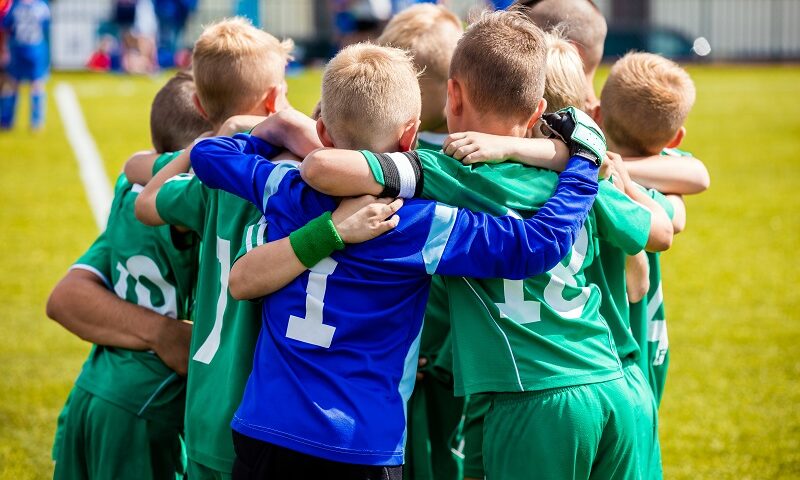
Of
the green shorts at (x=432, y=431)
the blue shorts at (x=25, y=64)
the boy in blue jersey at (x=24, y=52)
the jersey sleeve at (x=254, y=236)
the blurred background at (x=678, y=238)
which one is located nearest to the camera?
the jersey sleeve at (x=254, y=236)

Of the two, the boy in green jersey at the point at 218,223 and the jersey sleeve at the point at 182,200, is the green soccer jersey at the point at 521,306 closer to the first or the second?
the boy in green jersey at the point at 218,223

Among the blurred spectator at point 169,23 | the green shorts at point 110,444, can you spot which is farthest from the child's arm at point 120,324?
the blurred spectator at point 169,23

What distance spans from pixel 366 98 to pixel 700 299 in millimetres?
5439

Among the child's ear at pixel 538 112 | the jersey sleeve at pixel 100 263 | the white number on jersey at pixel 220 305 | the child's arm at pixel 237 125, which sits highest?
the child's ear at pixel 538 112

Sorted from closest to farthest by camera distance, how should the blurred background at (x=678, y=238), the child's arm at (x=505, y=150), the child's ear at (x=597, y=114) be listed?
the child's arm at (x=505, y=150), the child's ear at (x=597, y=114), the blurred background at (x=678, y=238)

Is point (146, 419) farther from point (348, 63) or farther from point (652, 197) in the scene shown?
point (652, 197)

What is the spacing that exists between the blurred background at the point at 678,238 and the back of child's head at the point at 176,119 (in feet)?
6.07

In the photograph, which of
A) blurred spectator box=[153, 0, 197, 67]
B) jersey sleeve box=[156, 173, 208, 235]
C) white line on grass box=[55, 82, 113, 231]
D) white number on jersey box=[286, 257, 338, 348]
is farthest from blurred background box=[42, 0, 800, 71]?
white number on jersey box=[286, 257, 338, 348]

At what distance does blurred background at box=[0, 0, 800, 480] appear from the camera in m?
5.00

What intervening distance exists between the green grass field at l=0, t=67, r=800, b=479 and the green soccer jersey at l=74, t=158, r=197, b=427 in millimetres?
1552

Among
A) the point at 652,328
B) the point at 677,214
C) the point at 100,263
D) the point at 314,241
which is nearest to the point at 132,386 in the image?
the point at 100,263

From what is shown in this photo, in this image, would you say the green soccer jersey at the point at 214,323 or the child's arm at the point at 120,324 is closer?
the green soccer jersey at the point at 214,323

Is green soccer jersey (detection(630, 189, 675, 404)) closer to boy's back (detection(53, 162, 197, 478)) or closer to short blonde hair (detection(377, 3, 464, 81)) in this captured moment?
short blonde hair (detection(377, 3, 464, 81))

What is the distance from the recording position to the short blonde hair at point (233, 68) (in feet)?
9.43
